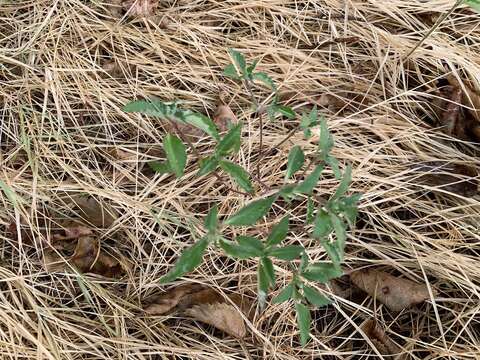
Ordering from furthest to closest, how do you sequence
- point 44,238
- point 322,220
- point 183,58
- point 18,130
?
1. point 183,58
2. point 18,130
3. point 44,238
4. point 322,220

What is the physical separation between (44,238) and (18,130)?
1.06 ft

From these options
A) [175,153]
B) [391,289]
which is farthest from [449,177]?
[175,153]

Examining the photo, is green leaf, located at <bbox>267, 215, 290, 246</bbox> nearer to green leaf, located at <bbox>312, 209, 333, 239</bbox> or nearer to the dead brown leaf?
green leaf, located at <bbox>312, 209, 333, 239</bbox>

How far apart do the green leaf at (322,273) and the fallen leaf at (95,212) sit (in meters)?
0.57

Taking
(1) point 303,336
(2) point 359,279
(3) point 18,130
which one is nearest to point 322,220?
(1) point 303,336

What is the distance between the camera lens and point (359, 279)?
1693mm

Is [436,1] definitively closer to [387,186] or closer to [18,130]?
[387,186]

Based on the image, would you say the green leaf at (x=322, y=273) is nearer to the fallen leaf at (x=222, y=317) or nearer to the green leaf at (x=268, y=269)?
the green leaf at (x=268, y=269)

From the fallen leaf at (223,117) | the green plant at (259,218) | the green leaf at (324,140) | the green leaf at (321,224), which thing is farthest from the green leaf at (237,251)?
the fallen leaf at (223,117)

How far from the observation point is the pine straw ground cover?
1.63 meters

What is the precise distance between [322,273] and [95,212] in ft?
2.11

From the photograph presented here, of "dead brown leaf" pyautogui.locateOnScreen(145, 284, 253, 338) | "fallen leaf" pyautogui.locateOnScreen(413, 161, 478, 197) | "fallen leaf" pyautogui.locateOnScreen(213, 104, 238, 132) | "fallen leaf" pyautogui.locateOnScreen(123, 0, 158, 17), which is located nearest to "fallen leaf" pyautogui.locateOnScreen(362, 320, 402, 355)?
"dead brown leaf" pyautogui.locateOnScreen(145, 284, 253, 338)

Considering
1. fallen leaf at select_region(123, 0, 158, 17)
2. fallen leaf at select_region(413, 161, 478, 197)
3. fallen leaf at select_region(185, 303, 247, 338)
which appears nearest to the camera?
fallen leaf at select_region(185, 303, 247, 338)

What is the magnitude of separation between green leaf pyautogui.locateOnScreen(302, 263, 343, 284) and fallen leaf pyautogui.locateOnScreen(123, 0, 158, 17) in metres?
1.00
